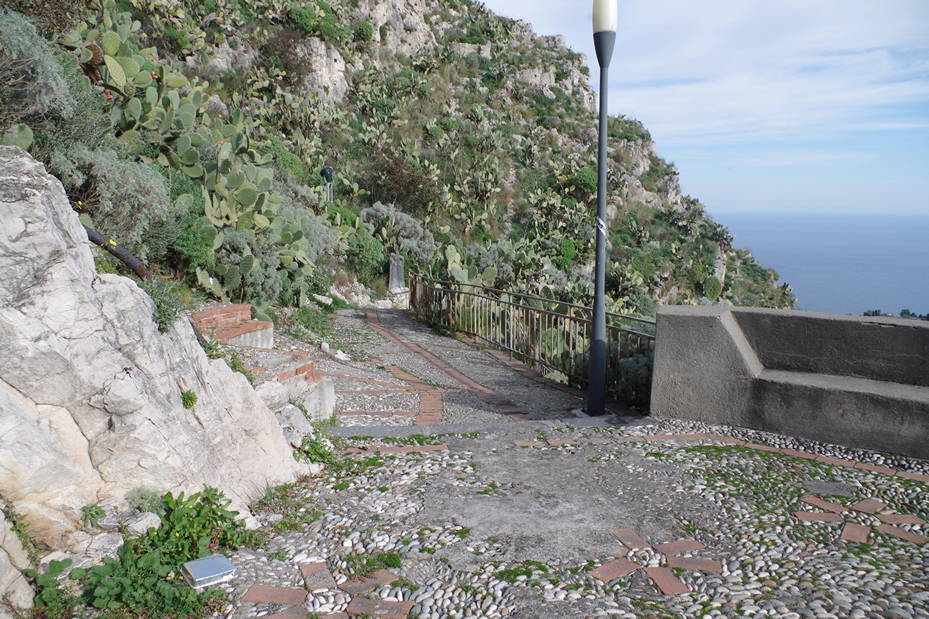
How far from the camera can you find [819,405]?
482 cm

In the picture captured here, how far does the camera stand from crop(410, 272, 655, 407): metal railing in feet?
20.7

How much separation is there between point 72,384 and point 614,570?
2795mm

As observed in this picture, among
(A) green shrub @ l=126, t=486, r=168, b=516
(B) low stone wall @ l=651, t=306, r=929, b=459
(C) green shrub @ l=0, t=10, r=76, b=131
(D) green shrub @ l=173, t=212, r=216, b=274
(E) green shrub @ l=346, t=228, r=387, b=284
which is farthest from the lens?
(E) green shrub @ l=346, t=228, r=387, b=284

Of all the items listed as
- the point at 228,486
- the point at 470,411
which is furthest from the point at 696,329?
the point at 228,486

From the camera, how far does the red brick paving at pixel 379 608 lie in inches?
101

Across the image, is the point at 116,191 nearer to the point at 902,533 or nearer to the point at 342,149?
the point at 902,533

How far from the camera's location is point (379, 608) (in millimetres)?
2617

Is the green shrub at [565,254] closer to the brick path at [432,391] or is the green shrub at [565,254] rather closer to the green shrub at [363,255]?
the green shrub at [363,255]

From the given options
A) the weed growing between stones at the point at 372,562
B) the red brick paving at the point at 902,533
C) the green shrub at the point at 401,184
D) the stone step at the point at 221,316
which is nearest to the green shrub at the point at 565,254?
the green shrub at the point at 401,184

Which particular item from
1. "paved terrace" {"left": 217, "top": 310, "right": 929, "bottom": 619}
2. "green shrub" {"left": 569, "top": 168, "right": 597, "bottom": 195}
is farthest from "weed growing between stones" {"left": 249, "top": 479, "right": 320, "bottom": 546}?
"green shrub" {"left": 569, "top": 168, "right": 597, "bottom": 195}

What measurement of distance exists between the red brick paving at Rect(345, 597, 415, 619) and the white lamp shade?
5.21 meters

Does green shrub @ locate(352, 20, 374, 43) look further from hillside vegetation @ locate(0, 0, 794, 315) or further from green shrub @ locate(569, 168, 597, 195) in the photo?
green shrub @ locate(569, 168, 597, 195)

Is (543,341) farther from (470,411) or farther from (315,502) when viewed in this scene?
(315,502)

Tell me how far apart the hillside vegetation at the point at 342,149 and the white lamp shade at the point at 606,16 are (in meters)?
5.41
